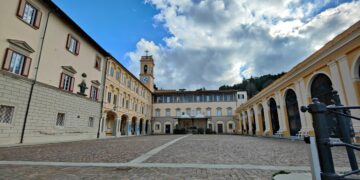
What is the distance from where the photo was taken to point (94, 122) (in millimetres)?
18641

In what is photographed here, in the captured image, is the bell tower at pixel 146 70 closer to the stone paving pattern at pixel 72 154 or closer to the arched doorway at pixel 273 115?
the arched doorway at pixel 273 115

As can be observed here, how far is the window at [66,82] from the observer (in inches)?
571

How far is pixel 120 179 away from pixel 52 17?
15002mm

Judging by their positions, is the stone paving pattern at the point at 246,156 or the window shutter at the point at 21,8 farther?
the window shutter at the point at 21,8

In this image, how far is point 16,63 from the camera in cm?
1097

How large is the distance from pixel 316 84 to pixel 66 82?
18361mm

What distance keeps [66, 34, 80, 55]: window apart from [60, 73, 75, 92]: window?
91.4 inches

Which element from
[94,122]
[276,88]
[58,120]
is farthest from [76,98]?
[276,88]

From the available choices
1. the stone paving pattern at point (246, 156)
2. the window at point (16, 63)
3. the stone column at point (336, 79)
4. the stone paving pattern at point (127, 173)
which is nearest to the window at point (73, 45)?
the window at point (16, 63)

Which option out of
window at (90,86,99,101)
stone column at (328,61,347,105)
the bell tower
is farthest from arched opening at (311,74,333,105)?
the bell tower

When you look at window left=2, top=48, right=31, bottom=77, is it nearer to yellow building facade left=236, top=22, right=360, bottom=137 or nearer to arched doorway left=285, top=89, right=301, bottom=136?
yellow building facade left=236, top=22, right=360, bottom=137

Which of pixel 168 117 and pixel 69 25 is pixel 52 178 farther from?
pixel 168 117

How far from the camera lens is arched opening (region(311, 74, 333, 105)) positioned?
1043cm

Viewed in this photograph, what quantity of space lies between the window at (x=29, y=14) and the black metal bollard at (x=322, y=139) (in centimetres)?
1493
